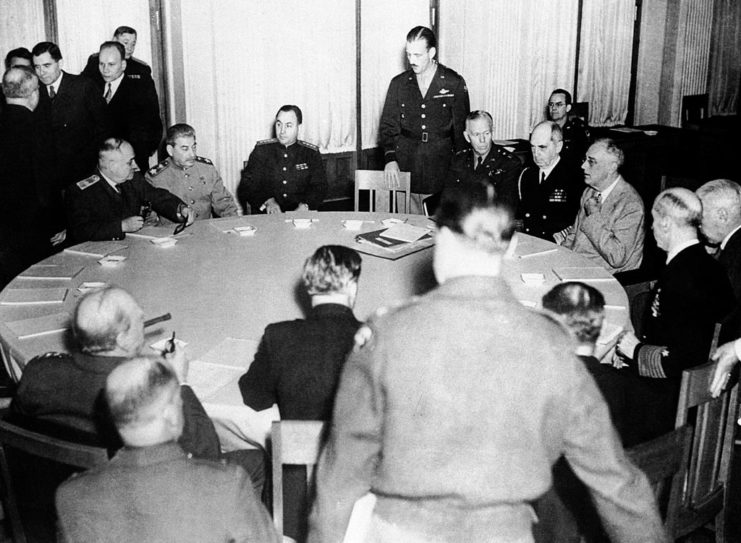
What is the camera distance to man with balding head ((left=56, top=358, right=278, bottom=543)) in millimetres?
1687

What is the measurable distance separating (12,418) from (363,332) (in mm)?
1317

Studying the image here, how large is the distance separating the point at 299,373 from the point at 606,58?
8.22 m

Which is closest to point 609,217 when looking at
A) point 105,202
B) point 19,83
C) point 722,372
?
point 722,372

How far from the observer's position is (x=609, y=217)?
14.2 feet

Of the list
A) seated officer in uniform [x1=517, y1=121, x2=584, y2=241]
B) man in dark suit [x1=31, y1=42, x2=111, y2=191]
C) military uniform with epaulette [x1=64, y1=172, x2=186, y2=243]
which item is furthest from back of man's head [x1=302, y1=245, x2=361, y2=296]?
man in dark suit [x1=31, y1=42, x2=111, y2=191]

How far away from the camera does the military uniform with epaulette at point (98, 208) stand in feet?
14.0

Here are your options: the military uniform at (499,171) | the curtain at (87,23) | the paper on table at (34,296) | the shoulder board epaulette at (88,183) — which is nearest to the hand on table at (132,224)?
the shoulder board epaulette at (88,183)

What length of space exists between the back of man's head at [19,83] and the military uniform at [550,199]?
3100mm

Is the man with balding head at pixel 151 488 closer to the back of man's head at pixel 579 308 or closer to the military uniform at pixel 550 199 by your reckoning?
the back of man's head at pixel 579 308

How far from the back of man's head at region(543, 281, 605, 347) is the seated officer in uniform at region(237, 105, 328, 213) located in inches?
133

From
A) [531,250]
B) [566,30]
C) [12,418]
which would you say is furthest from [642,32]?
[12,418]

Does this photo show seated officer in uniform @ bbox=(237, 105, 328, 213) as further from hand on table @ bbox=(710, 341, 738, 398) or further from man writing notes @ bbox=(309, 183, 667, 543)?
man writing notes @ bbox=(309, 183, 667, 543)

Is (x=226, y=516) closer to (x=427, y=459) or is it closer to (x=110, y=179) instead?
(x=427, y=459)

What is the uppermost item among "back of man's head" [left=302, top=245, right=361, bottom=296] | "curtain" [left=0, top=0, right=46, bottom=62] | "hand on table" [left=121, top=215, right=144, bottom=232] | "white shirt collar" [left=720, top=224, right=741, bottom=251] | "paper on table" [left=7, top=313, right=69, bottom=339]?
"curtain" [left=0, top=0, right=46, bottom=62]
